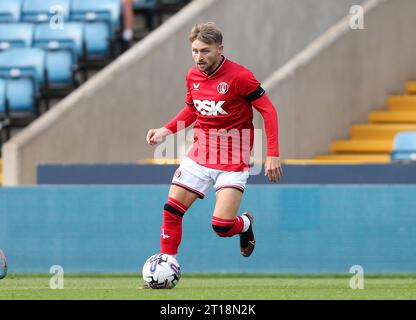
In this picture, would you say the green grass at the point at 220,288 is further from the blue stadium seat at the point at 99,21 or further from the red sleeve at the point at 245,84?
the blue stadium seat at the point at 99,21

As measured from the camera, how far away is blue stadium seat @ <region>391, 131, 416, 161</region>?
15461mm

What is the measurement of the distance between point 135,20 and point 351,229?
260 inches

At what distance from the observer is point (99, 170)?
48.2ft

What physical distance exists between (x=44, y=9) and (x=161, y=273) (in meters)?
8.80

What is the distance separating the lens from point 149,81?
1750cm

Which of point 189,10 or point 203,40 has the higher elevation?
point 189,10

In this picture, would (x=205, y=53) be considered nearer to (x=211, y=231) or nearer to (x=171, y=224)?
(x=171, y=224)

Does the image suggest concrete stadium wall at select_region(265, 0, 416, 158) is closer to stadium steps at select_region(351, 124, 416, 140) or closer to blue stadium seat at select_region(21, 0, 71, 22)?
stadium steps at select_region(351, 124, 416, 140)

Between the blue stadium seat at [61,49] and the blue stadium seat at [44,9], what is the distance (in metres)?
0.28

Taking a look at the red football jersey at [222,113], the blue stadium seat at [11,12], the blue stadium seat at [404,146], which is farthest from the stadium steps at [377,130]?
the red football jersey at [222,113]

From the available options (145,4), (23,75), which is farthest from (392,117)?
(23,75)

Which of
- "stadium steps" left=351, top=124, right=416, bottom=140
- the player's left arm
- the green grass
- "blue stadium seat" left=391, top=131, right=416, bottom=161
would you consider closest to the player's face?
the player's left arm

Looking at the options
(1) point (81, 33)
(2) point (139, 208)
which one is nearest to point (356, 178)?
(2) point (139, 208)
